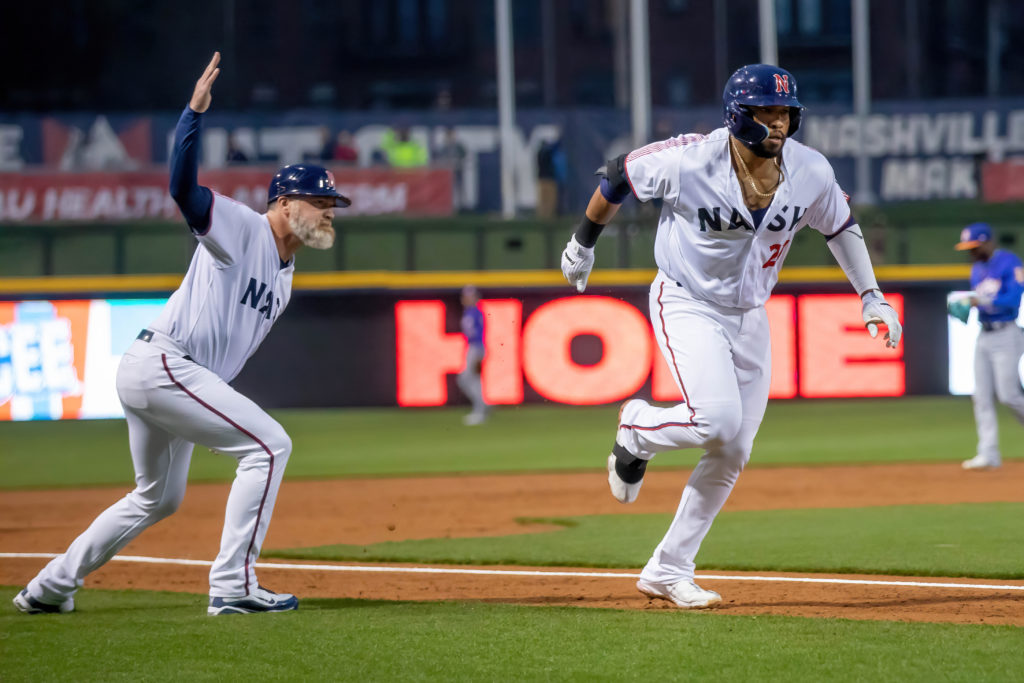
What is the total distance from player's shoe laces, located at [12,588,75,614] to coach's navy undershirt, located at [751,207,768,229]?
11.5 ft

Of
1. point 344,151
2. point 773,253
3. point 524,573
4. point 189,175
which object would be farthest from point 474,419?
point 189,175

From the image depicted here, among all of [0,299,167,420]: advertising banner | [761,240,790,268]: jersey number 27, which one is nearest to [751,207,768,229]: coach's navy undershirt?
[761,240,790,268]: jersey number 27

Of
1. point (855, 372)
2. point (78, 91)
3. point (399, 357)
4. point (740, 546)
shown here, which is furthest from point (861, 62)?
point (78, 91)

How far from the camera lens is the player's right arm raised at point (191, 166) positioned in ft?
18.5

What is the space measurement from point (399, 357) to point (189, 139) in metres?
12.4

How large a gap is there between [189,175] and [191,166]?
4cm

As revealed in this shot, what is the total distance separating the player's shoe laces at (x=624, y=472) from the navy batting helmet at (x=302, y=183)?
1644 mm

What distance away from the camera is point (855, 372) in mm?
17812

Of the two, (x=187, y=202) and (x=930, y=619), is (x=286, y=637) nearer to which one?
(x=187, y=202)

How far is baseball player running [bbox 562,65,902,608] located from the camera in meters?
5.65

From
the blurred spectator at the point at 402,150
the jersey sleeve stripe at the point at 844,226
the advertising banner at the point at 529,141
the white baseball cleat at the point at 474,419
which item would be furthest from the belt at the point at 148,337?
the blurred spectator at the point at 402,150

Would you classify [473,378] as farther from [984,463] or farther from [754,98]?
[754,98]

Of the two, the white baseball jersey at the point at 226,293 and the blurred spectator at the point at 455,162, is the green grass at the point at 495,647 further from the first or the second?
the blurred spectator at the point at 455,162

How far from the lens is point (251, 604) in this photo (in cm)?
613
